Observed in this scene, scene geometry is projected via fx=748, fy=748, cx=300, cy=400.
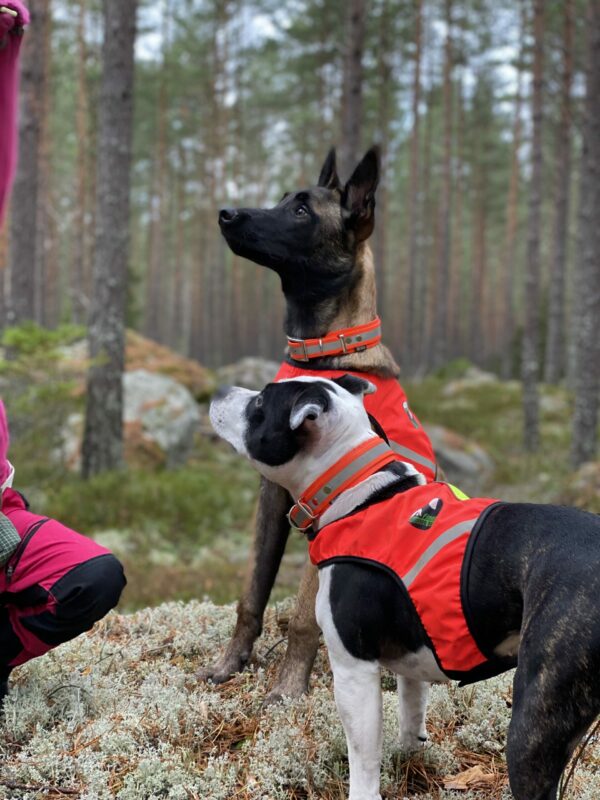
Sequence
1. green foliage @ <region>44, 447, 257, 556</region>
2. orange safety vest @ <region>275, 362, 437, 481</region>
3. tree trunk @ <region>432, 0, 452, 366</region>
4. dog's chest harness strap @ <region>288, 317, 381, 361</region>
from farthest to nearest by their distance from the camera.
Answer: tree trunk @ <region>432, 0, 452, 366</region> → green foliage @ <region>44, 447, 257, 556</region> → dog's chest harness strap @ <region>288, 317, 381, 361</region> → orange safety vest @ <region>275, 362, 437, 481</region>

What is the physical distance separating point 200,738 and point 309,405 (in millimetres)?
1815

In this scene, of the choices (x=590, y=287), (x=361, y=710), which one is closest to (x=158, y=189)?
(x=590, y=287)

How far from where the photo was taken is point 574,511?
9.27ft

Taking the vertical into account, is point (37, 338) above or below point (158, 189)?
below

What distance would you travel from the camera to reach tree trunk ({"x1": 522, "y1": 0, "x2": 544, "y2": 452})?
54.6ft

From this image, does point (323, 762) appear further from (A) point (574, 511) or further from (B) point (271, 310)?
(B) point (271, 310)

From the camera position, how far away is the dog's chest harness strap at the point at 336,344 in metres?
4.12

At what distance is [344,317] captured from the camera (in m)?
4.23

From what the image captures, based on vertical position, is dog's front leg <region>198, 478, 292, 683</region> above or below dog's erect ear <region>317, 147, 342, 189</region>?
below

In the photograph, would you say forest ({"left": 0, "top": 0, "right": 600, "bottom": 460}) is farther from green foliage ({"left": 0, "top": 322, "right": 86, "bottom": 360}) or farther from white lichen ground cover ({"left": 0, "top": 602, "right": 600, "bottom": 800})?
white lichen ground cover ({"left": 0, "top": 602, "right": 600, "bottom": 800})

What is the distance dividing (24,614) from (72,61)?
31949 millimetres

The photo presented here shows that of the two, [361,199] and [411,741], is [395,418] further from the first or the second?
[411,741]

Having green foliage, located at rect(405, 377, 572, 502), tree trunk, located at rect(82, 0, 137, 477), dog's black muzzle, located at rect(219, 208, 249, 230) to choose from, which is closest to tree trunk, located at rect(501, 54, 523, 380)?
green foliage, located at rect(405, 377, 572, 502)

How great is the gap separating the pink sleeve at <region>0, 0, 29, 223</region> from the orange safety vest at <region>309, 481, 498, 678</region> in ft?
6.12
